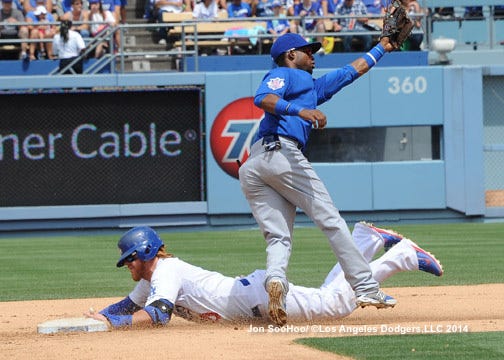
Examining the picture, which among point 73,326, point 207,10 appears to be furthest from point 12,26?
point 73,326

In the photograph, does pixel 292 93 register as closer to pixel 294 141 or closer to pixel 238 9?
pixel 294 141

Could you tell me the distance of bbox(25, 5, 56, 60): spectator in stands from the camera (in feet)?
67.4

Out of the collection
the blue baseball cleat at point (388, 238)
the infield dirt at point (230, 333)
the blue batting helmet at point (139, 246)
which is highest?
the blue batting helmet at point (139, 246)

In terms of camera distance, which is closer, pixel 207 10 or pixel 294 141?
pixel 294 141

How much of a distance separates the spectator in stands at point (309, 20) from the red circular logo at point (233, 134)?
191 centimetres

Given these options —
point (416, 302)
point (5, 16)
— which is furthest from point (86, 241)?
point (416, 302)

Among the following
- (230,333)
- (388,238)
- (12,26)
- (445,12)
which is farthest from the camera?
(445,12)

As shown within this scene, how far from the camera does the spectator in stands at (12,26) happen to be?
20.2 metres

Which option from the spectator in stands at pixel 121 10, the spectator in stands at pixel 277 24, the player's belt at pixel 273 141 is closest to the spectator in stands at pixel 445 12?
the spectator in stands at pixel 277 24

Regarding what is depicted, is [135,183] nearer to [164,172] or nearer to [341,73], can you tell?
[164,172]

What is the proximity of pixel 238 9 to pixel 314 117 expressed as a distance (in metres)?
14.7

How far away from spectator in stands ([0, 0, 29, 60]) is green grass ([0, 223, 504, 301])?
357cm

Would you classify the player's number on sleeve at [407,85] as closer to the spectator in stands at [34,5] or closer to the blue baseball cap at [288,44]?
the spectator in stands at [34,5]

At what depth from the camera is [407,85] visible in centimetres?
2033
